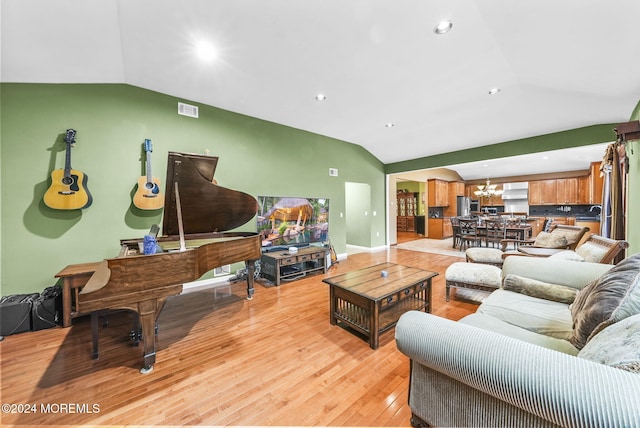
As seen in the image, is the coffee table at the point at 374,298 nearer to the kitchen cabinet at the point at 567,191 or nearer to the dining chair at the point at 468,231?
the dining chair at the point at 468,231

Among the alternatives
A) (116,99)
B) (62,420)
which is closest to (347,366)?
(62,420)

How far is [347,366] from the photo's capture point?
1805 millimetres

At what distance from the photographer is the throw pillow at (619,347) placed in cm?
72

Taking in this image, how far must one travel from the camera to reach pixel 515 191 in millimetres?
8781

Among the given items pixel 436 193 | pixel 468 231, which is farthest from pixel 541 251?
pixel 436 193

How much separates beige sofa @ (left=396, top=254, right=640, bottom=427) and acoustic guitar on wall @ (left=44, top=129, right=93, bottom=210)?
3.73 meters

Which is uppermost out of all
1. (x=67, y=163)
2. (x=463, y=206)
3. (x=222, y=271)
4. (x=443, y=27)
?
(x=443, y=27)

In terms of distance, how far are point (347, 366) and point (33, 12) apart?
154 inches

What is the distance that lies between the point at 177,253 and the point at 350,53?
2648 millimetres

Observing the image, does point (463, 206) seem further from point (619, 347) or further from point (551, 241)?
point (619, 347)

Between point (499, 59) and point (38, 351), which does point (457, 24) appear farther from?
point (38, 351)

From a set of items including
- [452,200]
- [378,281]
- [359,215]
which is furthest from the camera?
[452,200]

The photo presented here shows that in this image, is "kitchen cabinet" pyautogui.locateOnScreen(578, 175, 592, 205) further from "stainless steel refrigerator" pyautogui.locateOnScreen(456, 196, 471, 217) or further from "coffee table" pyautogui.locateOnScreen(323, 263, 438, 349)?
"coffee table" pyautogui.locateOnScreen(323, 263, 438, 349)

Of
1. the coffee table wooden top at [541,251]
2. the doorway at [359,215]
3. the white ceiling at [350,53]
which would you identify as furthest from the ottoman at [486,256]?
the doorway at [359,215]
